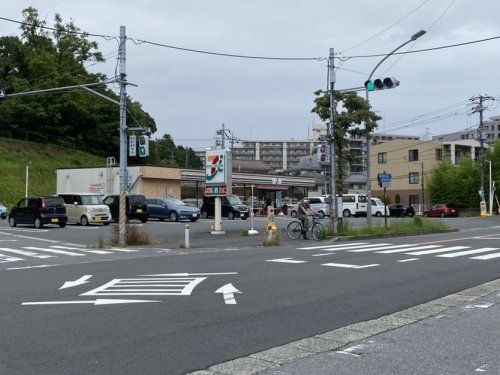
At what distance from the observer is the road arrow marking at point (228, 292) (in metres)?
8.77

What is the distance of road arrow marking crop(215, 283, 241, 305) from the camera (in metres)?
8.77

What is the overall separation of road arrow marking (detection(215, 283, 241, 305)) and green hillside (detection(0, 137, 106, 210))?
4574cm

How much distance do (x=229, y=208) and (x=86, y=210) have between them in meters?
12.1

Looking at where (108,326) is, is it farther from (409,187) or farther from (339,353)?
(409,187)

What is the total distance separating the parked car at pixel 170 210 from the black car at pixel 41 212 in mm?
8158

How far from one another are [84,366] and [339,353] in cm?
265

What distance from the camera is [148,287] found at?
1021 centimetres

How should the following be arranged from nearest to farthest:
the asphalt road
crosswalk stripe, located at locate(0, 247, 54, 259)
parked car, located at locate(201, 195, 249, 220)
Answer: the asphalt road → crosswalk stripe, located at locate(0, 247, 54, 259) → parked car, located at locate(201, 195, 249, 220)

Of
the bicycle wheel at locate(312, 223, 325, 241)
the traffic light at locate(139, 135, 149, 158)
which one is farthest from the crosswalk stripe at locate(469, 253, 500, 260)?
the traffic light at locate(139, 135, 149, 158)

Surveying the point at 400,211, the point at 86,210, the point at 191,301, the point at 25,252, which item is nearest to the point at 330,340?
the point at 191,301

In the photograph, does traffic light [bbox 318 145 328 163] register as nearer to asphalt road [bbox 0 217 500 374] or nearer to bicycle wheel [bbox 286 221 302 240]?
bicycle wheel [bbox 286 221 302 240]

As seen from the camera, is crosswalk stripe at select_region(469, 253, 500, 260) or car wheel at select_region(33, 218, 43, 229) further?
car wheel at select_region(33, 218, 43, 229)

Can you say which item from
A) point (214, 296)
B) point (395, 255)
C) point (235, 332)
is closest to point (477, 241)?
point (395, 255)

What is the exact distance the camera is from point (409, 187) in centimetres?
8019
